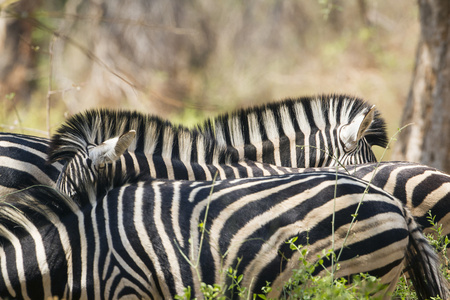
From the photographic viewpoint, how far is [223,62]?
17391mm

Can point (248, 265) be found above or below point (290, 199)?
below

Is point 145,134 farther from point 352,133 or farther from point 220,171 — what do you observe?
point 352,133

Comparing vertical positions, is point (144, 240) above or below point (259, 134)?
below

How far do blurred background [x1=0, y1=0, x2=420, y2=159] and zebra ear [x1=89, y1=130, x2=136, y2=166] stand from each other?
8688 mm

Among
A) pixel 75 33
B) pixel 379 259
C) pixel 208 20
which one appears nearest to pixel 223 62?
pixel 208 20

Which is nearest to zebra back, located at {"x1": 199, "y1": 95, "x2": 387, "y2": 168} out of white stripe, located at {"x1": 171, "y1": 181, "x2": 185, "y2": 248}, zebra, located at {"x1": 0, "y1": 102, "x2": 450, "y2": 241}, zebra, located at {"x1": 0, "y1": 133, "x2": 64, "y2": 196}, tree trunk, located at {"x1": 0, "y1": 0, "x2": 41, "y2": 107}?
zebra, located at {"x1": 0, "y1": 102, "x2": 450, "y2": 241}

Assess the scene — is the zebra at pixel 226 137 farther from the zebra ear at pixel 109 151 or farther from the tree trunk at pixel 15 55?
the tree trunk at pixel 15 55

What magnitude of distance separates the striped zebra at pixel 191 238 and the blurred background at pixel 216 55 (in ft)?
32.1

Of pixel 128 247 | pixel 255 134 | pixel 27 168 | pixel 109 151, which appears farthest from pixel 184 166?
pixel 128 247

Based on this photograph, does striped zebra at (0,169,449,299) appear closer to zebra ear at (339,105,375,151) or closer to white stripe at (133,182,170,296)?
white stripe at (133,182,170,296)

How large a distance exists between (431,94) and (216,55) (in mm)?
10509

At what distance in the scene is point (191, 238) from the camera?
108 inches

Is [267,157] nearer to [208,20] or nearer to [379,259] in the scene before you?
[379,259]

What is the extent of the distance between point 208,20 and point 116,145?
47.5ft
